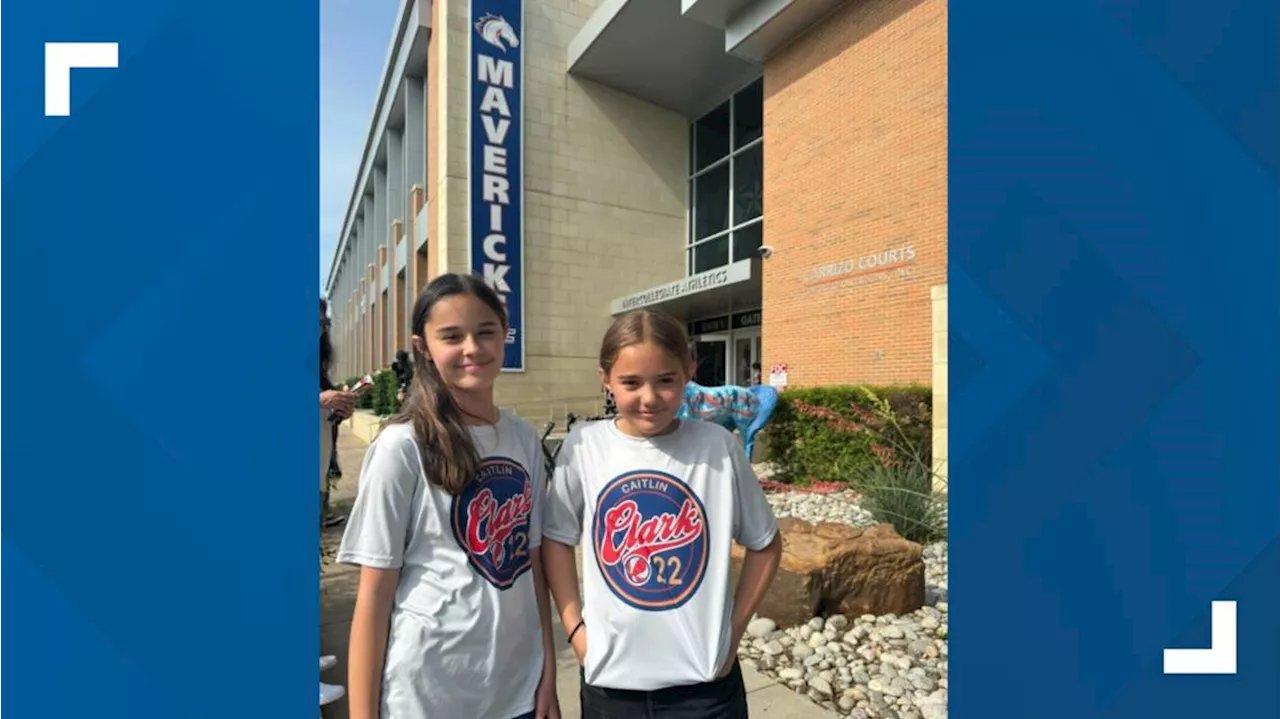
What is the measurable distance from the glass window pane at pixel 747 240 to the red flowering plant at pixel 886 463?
19.2 feet

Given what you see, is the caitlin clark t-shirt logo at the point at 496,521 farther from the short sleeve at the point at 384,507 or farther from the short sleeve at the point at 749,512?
the short sleeve at the point at 749,512

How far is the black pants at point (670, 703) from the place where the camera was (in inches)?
59.9

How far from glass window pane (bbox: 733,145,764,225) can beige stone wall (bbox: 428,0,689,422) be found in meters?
2.27

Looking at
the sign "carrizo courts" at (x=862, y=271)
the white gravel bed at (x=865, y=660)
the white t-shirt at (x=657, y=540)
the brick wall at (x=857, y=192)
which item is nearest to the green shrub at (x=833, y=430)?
the brick wall at (x=857, y=192)

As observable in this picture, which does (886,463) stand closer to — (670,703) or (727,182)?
(670,703)

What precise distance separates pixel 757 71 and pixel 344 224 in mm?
42283

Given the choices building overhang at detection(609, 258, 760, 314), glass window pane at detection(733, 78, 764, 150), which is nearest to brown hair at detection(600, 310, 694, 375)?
building overhang at detection(609, 258, 760, 314)

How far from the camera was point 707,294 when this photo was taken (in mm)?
13797

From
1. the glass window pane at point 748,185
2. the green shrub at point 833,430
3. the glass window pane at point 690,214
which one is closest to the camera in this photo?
the green shrub at point 833,430

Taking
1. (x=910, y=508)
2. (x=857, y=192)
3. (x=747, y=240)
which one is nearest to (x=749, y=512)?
(x=910, y=508)

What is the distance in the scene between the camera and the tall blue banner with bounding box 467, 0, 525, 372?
1395cm

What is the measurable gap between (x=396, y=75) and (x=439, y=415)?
78.9 ft
